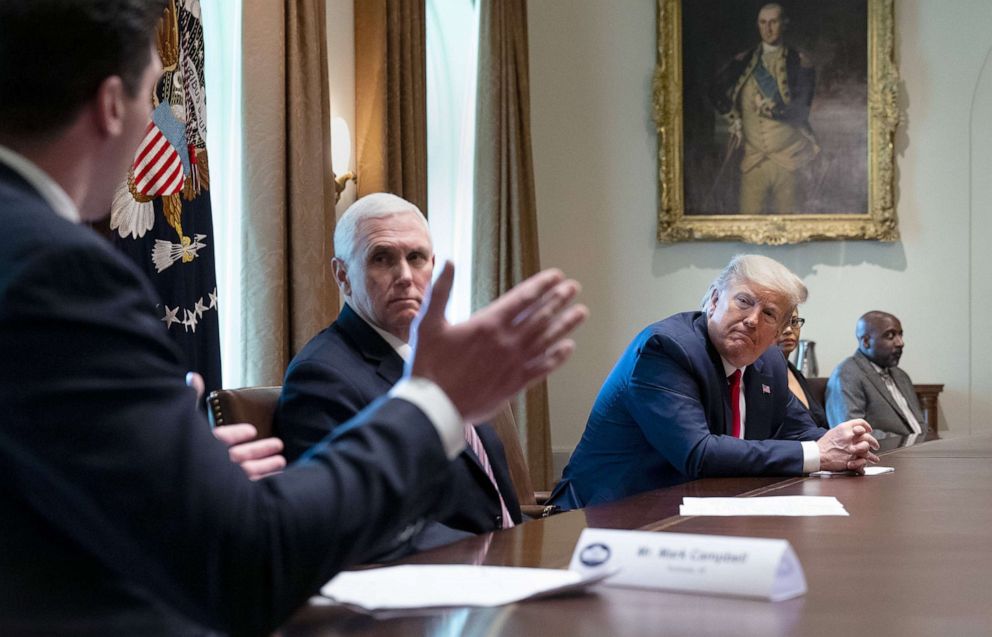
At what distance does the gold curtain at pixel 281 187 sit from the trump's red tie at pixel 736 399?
1942mm

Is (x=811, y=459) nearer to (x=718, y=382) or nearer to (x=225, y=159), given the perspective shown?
(x=718, y=382)

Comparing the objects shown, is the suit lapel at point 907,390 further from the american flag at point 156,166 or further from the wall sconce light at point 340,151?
the american flag at point 156,166

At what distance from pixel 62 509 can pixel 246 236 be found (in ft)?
13.2

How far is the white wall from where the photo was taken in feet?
30.1

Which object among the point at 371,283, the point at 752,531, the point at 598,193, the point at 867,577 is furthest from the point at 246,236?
the point at 598,193

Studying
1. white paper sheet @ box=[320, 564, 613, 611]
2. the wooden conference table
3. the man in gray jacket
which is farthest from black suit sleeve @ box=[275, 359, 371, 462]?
the man in gray jacket

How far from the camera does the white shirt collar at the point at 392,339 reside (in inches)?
118

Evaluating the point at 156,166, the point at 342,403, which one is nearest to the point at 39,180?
the point at 342,403

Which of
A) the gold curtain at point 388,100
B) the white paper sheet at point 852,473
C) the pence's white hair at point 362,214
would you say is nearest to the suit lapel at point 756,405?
the white paper sheet at point 852,473

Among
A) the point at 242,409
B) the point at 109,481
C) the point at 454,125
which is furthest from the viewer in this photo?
the point at 454,125

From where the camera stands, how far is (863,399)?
7777mm

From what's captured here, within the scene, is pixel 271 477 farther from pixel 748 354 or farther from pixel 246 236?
pixel 246 236

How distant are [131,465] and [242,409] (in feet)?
5.35

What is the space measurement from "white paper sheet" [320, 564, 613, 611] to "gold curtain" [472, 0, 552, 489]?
20.5 feet
